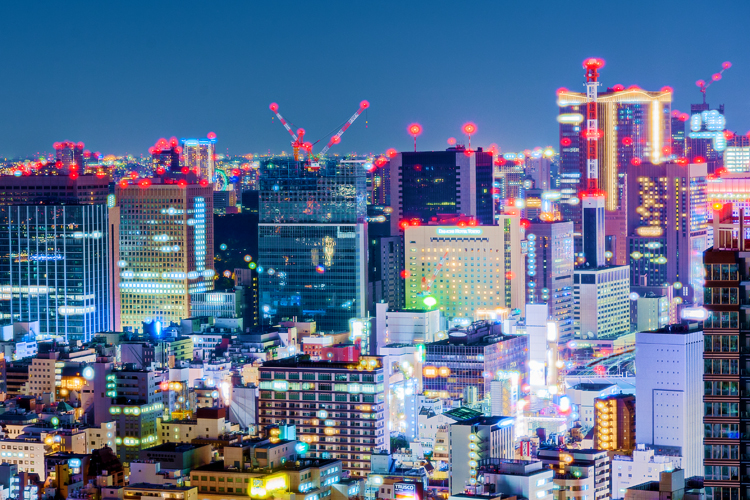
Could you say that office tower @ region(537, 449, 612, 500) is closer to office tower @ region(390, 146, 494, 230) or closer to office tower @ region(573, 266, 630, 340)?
office tower @ region(573, 266, 630, 340)

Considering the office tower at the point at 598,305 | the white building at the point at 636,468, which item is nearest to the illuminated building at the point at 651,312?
the office tower at the point at 598,305

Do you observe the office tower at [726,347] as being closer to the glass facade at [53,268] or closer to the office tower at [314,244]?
the office tower at [314,244]

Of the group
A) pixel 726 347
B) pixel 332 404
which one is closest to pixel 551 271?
pixel 332 404

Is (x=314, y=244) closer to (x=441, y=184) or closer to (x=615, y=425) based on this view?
(x=441, y=184)

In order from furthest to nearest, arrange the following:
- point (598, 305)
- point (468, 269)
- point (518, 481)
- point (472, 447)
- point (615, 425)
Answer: point (598, 305) < point (468, 269) < point (615, 425) < point (472, 447) < point (518, 481)

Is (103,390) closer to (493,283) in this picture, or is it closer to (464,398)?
(464,398)

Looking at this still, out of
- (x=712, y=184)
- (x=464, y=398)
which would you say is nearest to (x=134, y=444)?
(x=464, y=398)
